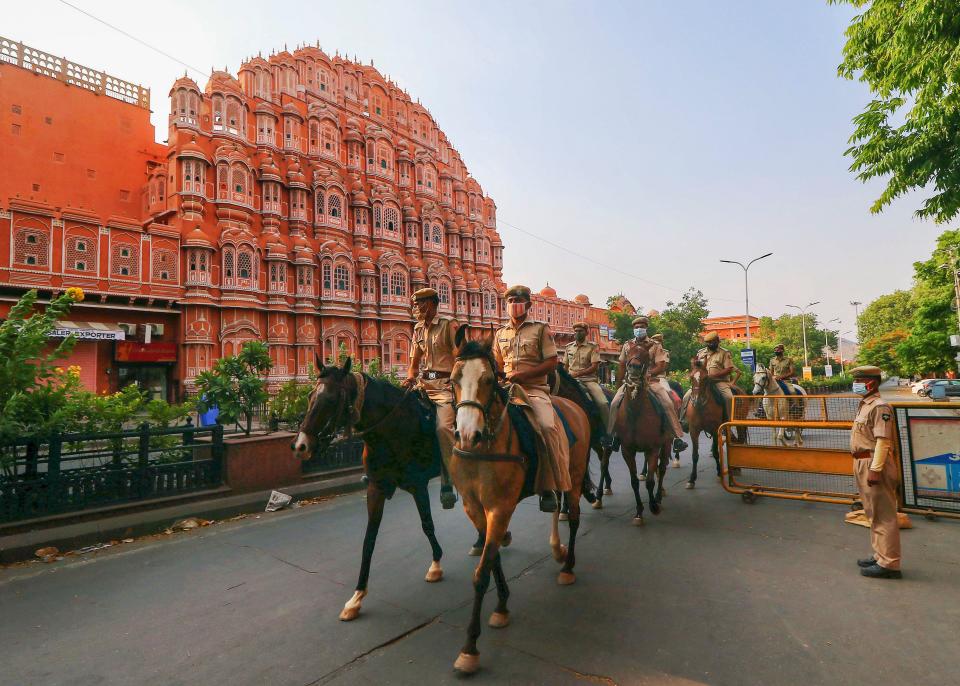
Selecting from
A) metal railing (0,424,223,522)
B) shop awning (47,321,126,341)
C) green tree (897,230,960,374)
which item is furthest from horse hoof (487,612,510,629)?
green tree (897,230,960,374)

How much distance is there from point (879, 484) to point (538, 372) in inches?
134

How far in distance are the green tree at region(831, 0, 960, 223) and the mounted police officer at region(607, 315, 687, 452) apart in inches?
226

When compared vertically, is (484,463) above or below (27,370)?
below

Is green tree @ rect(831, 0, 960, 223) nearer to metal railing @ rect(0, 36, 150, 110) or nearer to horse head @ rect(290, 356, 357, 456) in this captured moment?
horse head @ rect(290, 356, 357, 456)

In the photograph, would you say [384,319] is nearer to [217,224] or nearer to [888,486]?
[217,224]

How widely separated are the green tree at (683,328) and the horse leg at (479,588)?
1267 inches

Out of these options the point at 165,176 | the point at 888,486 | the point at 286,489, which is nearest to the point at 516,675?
the point at 888,486

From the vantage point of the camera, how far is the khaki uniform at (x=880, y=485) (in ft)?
14.0

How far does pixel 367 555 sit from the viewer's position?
4.07 m

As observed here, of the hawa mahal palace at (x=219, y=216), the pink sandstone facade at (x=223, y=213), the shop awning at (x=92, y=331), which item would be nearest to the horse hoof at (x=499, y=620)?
the hawa mahal palace at (x=219, y=216)

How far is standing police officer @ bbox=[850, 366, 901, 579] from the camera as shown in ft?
14.0

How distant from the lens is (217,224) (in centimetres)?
2647

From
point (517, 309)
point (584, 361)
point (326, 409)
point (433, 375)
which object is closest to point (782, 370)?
point (584, 361)

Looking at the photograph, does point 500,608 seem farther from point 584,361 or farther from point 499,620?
point 584,361
